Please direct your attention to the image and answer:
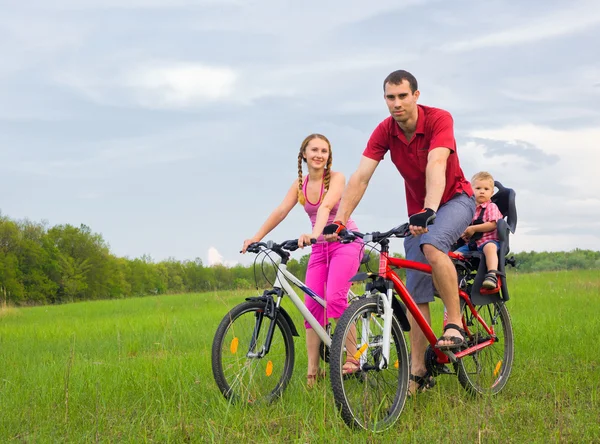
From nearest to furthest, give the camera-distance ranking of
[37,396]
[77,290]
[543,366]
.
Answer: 1. [37,396]
2. [543,366]
3. [77,290]

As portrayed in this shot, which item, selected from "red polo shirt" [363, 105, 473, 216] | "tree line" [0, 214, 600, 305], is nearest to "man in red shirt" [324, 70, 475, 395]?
"red polo shirt" [363, 105, 473, 216]

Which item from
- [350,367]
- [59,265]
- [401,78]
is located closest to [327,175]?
[401,78]

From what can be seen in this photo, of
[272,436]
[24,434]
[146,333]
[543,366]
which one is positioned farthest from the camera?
[146,333]

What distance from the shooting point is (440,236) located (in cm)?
489

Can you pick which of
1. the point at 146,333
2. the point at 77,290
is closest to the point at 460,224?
the point at 146,333

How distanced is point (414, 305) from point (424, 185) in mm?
1007

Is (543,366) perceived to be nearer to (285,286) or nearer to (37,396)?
(285,286)

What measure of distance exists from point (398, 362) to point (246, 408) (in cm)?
114

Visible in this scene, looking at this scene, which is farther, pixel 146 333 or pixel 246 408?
pixel 146 333

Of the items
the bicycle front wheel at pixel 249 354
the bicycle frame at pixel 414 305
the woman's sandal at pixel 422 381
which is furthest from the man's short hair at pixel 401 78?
→ the woman's sandal at pixel 422 381

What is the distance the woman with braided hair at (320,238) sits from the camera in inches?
217

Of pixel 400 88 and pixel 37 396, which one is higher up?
pixel 400 88

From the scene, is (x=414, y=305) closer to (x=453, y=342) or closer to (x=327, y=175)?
(x=453, y=342)

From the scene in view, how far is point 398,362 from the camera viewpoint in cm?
454
